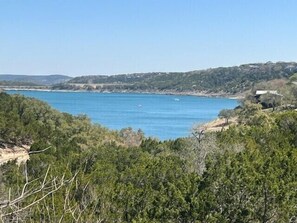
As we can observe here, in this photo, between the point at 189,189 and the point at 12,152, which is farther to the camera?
the point at 12,152

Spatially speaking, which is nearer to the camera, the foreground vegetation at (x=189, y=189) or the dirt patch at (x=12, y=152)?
the foreground vegetation at (x=189, y=189)

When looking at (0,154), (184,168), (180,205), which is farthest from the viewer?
(0,154)

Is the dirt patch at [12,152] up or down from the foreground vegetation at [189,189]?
down

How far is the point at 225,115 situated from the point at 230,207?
65047 mm

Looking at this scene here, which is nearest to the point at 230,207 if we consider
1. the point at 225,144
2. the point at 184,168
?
the point at 184,168

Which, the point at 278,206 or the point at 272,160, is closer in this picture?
the point at 278,206

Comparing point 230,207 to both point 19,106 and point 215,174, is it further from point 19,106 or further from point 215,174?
point 19,106

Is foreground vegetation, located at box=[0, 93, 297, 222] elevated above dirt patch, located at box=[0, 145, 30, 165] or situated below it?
above

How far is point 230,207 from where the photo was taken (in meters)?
15.9

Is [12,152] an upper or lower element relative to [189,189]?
lower

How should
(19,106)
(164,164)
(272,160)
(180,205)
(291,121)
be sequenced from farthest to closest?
(19,106) < (291,121) < (164,164) < (272,160) < (180,205)

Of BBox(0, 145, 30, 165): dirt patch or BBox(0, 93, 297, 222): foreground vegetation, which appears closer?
BBox(0, 93, 297, 222): foreground vegetation

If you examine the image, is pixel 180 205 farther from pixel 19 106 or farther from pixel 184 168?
pixel 19 106

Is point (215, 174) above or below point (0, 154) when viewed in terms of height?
above
